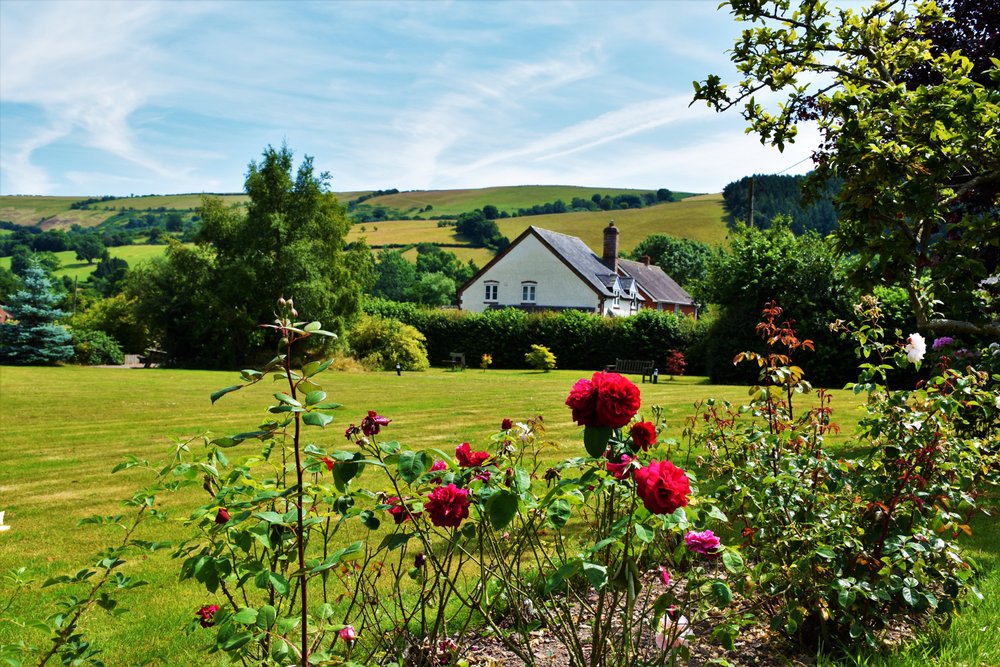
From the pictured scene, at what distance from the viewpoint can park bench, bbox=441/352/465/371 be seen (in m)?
31.4

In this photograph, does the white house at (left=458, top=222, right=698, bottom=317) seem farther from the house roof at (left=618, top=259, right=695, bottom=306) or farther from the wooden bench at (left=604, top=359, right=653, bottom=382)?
the wooden bench at (left=604, top=359, right=653, bottom=382)

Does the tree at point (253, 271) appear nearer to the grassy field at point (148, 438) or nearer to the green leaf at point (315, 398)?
the grassy field at point (148, 438)

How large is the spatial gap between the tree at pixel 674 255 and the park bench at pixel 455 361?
4086cm

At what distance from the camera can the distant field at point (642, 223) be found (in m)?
88.4

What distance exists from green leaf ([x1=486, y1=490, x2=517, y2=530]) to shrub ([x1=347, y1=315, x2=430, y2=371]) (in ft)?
95.1

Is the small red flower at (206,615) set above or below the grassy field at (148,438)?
above

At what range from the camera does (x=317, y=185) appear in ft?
102

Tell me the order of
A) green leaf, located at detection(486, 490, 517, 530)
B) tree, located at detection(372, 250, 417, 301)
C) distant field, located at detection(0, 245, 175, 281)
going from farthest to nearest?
distant field, located at detection(0, 245, 175, 281) → tree, located at detection(372, 250, 417, 301) → green leaf, located at detection(486, 490, 517, 530)

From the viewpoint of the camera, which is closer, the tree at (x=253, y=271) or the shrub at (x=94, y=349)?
the tree at (x=253, y=271)

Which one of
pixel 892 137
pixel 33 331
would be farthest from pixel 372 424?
pixel 33 331

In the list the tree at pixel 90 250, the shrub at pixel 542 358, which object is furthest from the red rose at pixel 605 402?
the tree at pixel 90 250

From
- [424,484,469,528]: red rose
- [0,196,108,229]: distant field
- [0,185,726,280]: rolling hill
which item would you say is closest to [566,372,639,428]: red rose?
[424,484,469,528]: red rose

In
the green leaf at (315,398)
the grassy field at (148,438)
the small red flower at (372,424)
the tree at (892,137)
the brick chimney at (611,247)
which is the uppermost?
the brick chimney at (611,247)

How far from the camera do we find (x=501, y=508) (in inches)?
72.7
